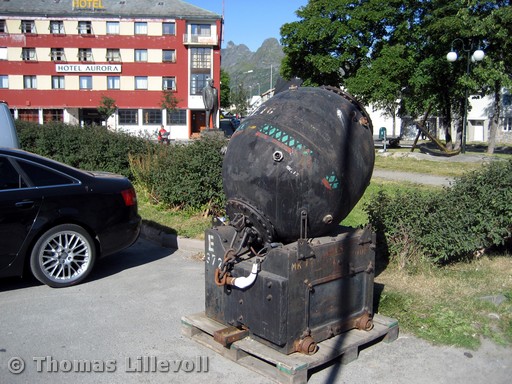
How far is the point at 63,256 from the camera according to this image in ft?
21.3

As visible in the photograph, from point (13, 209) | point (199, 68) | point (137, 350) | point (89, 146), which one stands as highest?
point (199, 68)

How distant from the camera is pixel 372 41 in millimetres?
40438

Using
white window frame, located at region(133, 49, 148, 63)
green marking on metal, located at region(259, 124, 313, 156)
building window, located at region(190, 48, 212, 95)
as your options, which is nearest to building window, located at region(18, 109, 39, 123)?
white window frame, located at region(133, 49, 148, 63)

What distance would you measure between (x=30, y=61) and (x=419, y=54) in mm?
40988

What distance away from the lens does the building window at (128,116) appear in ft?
191

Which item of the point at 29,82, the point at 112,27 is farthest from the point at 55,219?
the point at 29,82

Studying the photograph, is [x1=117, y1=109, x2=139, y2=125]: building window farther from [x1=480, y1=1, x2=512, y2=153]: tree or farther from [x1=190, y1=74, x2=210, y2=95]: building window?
[x1=480, y1=1, x2=512, y2=153]: tree

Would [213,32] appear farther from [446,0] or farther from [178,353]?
[178,353]

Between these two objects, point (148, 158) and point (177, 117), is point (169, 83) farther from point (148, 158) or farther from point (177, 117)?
point (148, 158)

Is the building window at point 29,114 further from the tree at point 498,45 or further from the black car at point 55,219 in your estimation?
the black car at point 55,219

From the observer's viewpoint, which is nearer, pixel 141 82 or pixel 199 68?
pixel 141 82

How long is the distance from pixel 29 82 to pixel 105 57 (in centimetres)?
865

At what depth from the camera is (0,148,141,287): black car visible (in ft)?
20.1

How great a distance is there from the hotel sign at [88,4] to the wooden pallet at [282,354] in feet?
194
